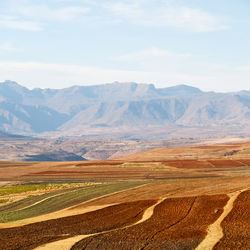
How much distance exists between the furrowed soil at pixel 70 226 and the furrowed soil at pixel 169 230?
212cm

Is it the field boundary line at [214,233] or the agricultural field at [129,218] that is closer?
the field boundary line at [214,233]

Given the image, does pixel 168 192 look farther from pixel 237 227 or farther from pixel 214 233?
pixel 214 233

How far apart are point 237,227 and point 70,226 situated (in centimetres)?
1390

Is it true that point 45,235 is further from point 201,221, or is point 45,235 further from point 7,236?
point 201,221

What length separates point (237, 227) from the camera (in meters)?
34.8

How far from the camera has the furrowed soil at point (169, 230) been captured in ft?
104

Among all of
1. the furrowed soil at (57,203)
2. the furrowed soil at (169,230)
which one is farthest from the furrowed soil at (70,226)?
the furrowed soil at (57,203)

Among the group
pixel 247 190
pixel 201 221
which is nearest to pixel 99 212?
pixel 201 221

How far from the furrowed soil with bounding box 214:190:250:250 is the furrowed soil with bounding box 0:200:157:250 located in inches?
330

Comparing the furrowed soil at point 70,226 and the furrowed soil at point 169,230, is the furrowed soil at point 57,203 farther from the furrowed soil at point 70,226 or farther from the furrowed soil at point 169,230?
the furrowed soil at point 169,230

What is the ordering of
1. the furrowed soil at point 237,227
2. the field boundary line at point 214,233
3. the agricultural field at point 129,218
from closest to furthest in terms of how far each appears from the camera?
the furrowed soil at point 237,227 < the field boundary line at point 214,233 < the agricultural field at point 129,218

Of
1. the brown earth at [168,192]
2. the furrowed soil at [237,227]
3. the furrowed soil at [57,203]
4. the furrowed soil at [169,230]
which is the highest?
the furrowed soil at [237,227]

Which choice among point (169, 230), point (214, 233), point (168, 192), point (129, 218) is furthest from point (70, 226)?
point (168, 192)

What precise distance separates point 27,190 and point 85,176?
77.9 feet
